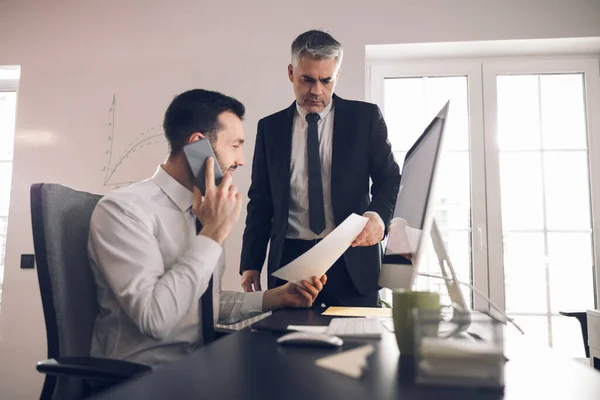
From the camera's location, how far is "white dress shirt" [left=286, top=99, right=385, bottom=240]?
69.2 inches

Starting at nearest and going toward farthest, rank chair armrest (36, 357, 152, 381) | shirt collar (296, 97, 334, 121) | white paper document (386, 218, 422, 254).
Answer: chair armrest (36, 357, 152, 381) → white paper document (386, 218, 422, 254) → shirt collar (296, 97, 334, 121)

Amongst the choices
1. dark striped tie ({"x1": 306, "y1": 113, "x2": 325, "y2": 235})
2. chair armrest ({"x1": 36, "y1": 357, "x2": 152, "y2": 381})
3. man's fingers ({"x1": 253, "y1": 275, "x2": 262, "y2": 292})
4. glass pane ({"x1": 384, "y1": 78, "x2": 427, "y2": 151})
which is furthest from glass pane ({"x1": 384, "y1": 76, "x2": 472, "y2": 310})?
chair armrest ({"x1": 36, "y1": 357, "x2": 152, "y2": 381})

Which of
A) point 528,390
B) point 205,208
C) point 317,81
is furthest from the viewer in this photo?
point 317,81

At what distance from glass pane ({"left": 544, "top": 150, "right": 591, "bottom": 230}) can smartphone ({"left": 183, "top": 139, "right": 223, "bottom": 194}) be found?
7.46 feet

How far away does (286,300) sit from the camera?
1.35 m

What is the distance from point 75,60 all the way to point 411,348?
2981 mm

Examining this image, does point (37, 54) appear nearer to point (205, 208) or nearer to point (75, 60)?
point (75, 60)

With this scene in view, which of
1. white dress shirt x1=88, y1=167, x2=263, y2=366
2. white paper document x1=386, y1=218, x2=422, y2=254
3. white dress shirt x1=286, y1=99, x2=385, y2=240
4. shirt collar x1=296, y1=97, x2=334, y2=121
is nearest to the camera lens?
white paper document x1=386, y1=218, x2=422, y2=254

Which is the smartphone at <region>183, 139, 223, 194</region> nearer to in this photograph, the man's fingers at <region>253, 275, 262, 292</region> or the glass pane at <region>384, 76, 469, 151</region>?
the man's fingers at <region>253, 275, 262, 292</region>

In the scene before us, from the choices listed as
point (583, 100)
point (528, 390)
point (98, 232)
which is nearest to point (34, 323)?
point (98, 232)

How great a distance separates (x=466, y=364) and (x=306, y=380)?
181mm

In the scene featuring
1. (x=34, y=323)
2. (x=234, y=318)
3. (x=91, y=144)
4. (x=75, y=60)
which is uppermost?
(x=75, y=60)

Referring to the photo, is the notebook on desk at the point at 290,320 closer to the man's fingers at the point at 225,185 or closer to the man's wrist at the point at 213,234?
the man's wrist at the point at 213,234

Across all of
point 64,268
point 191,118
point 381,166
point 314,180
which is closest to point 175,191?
point 191,118
